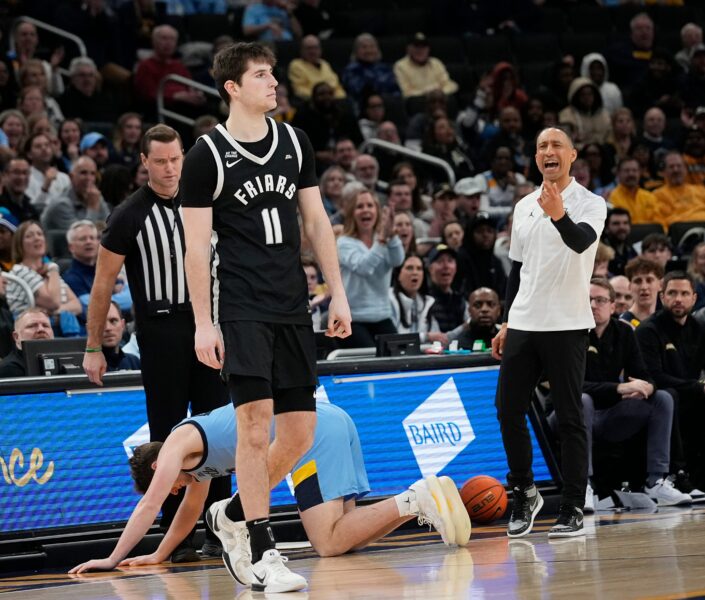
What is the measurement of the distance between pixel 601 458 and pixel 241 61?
4.66 meters

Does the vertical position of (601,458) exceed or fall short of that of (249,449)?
it falls short

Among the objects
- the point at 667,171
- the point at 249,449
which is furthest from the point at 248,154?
the point at 667,171

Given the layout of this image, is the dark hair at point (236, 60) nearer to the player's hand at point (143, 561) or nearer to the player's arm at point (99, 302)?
the player's arm at point (99, 302)

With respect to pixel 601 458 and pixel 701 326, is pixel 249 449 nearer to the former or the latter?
pixel 601 458

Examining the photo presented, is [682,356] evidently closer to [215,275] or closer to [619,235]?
[619,235]

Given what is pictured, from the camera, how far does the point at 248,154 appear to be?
5.36 m

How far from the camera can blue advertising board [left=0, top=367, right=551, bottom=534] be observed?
7.29 metres

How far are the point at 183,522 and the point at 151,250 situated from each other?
1.37 m

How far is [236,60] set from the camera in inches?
212

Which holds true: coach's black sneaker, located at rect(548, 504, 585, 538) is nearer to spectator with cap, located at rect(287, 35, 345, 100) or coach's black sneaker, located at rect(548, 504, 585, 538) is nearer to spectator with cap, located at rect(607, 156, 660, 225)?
spectator with cap, located at rect(607, 156, 660, 225)

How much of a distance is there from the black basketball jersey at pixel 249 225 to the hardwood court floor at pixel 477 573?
1092 mm

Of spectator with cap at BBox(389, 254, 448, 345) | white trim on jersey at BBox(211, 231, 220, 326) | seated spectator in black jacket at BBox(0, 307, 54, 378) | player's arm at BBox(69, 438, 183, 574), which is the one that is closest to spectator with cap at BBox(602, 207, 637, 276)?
spectator with cap at BBox(389, 254, 448, 345)

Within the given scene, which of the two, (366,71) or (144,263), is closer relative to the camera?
(144,263)

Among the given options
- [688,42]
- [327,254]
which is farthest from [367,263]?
[688,42]
